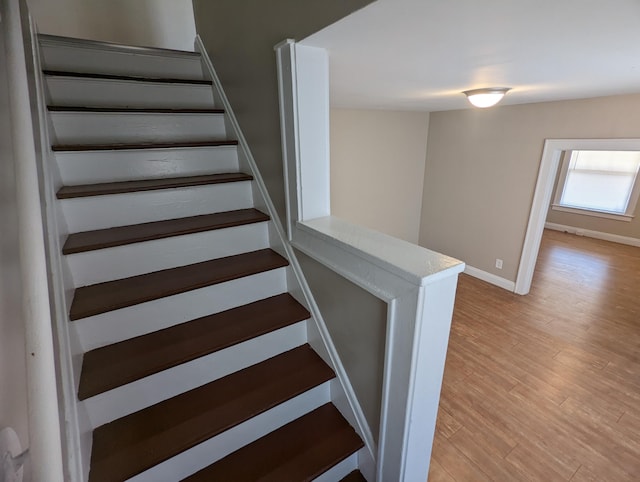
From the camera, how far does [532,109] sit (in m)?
2.99

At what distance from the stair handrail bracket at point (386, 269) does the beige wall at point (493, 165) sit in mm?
2691

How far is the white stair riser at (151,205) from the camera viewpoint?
55.1 inches

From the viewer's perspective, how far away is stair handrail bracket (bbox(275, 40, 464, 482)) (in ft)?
3.12

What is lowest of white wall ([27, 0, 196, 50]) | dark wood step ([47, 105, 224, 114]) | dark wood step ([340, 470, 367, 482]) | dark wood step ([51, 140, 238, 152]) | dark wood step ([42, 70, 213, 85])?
dark wood step ([340, 470, 367, 482])

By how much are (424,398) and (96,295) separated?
133cm

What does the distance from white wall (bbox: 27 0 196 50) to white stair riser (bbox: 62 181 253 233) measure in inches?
86.6

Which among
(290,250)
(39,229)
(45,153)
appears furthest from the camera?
(290,250)

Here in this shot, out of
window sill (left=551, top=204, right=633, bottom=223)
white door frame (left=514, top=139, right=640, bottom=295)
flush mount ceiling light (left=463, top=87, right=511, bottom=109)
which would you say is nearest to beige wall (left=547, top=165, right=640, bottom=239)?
window sill (left=551, top=204, right=633, bottom=223)

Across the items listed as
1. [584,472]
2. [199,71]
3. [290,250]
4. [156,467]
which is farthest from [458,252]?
[156,467]

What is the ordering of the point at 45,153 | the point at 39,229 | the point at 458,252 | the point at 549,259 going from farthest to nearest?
1. the point at 549,259
2. the point at 458,252
3. the point at 45,153
4. the point at 39,229

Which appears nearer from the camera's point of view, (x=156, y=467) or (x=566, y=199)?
(x=156, y=467)

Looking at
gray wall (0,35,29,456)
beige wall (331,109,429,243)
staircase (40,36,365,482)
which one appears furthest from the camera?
beige wall (331,109,429,243)

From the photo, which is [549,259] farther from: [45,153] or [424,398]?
[45,153]

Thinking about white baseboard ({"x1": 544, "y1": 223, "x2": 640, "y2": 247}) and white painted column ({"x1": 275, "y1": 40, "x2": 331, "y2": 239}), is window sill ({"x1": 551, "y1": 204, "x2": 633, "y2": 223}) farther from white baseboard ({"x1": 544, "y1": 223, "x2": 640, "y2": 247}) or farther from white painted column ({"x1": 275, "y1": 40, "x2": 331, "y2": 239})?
white painted column ({"x1": 275, "y1": 40, "x2": 331, "y2": 239})
